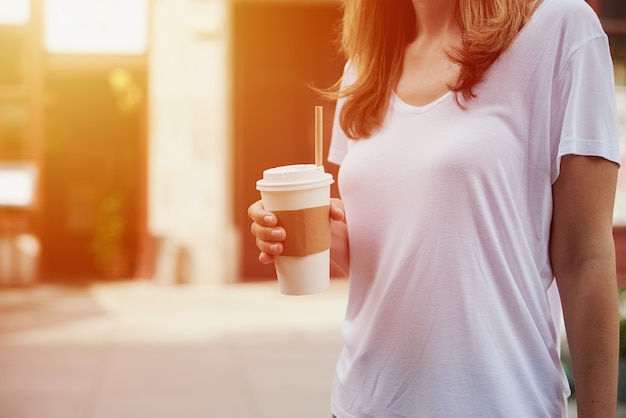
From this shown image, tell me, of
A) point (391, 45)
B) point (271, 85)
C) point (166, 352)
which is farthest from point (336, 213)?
point (271, 85)

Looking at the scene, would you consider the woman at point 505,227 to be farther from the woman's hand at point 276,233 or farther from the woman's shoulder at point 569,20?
the woman's hand at point 276,233

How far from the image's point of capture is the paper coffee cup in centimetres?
192

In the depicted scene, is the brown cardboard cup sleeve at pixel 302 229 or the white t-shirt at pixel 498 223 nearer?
the white t-shirt at pixel 498 223

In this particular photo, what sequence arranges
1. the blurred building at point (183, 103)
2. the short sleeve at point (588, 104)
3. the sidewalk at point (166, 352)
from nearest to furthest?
the short sleeve at point (588, 104) → the sidewalk at point (166, 352) → the blurred building at point (183, 103)

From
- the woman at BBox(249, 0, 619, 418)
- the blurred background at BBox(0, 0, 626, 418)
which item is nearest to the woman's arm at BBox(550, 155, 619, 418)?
the woman at BBox(249, 0, 619, 418)

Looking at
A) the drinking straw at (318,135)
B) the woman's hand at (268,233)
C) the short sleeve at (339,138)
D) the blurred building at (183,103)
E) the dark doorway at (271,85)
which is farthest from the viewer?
the dark doorway at (271,85)

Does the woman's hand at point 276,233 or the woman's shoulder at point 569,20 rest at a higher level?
the woman's shoulder at point 569,20

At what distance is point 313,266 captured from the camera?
6.43 ft

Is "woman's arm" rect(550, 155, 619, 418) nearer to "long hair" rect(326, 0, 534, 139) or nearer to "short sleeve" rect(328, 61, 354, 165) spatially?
"long hair" rect(326, 0, 534, 139)

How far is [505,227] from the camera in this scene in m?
1.63

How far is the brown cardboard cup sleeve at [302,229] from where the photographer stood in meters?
1.91

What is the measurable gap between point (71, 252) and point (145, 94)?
3.77 m

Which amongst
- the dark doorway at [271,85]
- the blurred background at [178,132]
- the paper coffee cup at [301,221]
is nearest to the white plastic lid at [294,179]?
the paper coffee cup at [301,221]

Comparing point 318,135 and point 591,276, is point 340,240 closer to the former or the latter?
point 318,135
